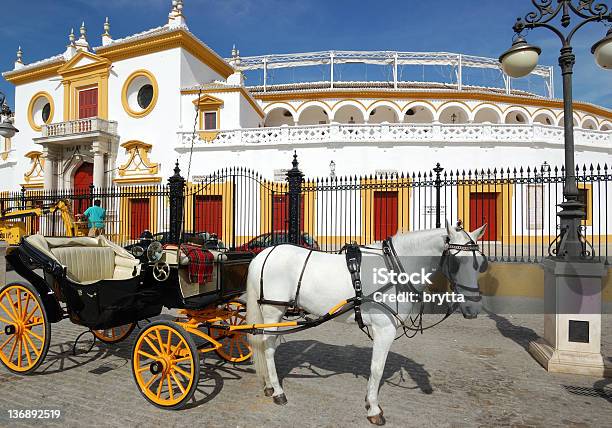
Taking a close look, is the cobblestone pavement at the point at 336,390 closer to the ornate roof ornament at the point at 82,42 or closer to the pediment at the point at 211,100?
the pediment at the point at 211,100

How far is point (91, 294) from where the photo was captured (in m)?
4.16

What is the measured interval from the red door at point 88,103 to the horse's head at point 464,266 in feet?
79.7

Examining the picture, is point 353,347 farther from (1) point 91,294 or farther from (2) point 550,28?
(2) point 550,28

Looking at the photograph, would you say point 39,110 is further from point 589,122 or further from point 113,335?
point 589,122

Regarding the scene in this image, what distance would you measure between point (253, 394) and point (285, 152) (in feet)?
49.6

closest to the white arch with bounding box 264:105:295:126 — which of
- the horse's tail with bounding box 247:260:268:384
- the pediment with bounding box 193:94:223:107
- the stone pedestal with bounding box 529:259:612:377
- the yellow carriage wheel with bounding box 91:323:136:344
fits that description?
the pediment with bounding box 193:94:223:107

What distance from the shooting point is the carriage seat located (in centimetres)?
495

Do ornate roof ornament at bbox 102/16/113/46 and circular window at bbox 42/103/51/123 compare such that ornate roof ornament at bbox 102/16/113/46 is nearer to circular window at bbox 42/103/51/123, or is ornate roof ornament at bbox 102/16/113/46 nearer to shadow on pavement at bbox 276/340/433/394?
circular window at bbox 42/103/51/123

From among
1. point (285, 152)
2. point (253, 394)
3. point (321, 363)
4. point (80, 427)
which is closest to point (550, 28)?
point (321, 363)

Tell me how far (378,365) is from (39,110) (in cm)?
2948

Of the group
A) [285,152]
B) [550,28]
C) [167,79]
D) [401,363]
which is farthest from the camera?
[167,79]

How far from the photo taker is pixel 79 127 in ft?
70.4

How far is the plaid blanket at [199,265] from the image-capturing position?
13.6 ft

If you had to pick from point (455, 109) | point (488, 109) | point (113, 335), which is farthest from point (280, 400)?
point (488, 109)
